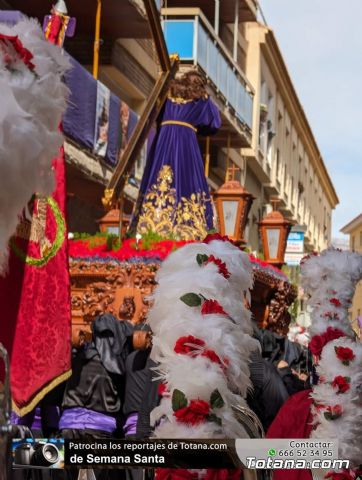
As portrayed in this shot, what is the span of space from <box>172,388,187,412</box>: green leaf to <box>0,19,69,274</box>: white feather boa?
51.0 inches

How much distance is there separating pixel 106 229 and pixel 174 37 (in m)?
9.74

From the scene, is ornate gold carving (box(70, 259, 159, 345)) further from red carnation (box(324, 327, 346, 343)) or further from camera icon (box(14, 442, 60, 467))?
camera icon (box(14, 442, 60, 467))

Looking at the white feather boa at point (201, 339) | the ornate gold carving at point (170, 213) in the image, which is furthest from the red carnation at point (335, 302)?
the ornate gold carving at point (170, 213)

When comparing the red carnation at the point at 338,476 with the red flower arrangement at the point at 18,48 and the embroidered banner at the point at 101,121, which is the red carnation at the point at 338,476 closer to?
the red flower arrangement at the point at 18,48

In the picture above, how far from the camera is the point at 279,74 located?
125ft

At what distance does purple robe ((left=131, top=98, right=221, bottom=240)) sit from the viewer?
10.5 metres

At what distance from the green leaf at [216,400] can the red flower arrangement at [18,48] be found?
1.65 meters

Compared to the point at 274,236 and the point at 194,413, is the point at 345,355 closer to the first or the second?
the point at 194,413

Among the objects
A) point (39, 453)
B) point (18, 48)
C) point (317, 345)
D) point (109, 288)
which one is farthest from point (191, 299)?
point (109, 288)

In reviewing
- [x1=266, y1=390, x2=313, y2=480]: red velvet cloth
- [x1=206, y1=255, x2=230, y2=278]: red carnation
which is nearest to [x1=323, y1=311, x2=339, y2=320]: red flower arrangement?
[x1=266, y1=390, x2=313, y2=480]: red velvet cloth

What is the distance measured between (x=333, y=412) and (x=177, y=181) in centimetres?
636

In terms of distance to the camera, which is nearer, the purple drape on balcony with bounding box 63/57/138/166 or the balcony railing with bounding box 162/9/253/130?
the purple drape on balcony with bounding box 63/57/138/166

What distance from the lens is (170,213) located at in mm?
10562

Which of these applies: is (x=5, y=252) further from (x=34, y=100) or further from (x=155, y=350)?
(x=155, y=350)
